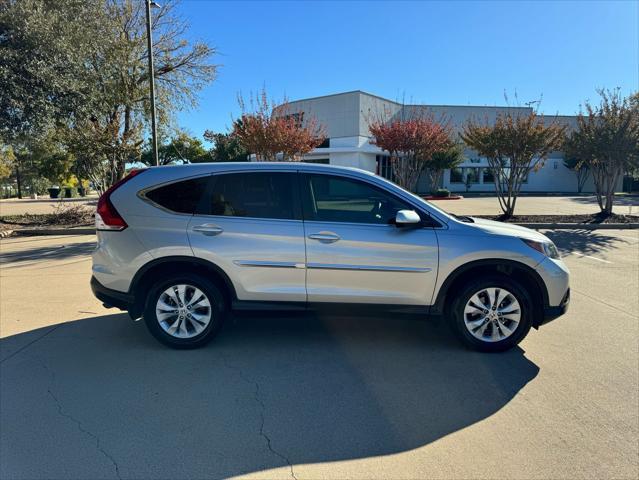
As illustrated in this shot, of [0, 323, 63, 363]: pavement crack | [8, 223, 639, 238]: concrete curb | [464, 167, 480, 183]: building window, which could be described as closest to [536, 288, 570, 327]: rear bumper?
[0, 323, 63, 363]: pavement crack

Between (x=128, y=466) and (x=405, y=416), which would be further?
(x=405, y=416)

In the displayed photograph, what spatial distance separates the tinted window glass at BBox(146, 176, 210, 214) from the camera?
165 inches

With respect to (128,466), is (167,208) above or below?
above

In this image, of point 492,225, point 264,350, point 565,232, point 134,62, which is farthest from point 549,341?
point 134,62

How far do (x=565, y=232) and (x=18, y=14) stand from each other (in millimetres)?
17186

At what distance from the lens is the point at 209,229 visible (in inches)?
162

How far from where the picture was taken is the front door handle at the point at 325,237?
402 centimetres

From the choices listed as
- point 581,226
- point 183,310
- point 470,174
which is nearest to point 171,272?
point 183,310

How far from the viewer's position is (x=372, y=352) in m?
4.23

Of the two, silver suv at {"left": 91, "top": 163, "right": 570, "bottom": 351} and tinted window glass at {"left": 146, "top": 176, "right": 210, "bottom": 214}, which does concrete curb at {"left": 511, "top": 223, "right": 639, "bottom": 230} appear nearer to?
silver suv at {"left": 91, "top": 163, "right": 570, "bottom": 351}

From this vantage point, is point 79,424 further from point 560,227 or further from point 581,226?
point 581,226

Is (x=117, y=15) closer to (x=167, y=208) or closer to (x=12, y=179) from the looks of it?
(x=167, y=208)

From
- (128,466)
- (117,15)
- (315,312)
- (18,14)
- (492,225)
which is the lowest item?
(128,466)

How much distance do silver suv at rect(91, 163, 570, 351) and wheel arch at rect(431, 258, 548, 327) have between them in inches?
0.5
